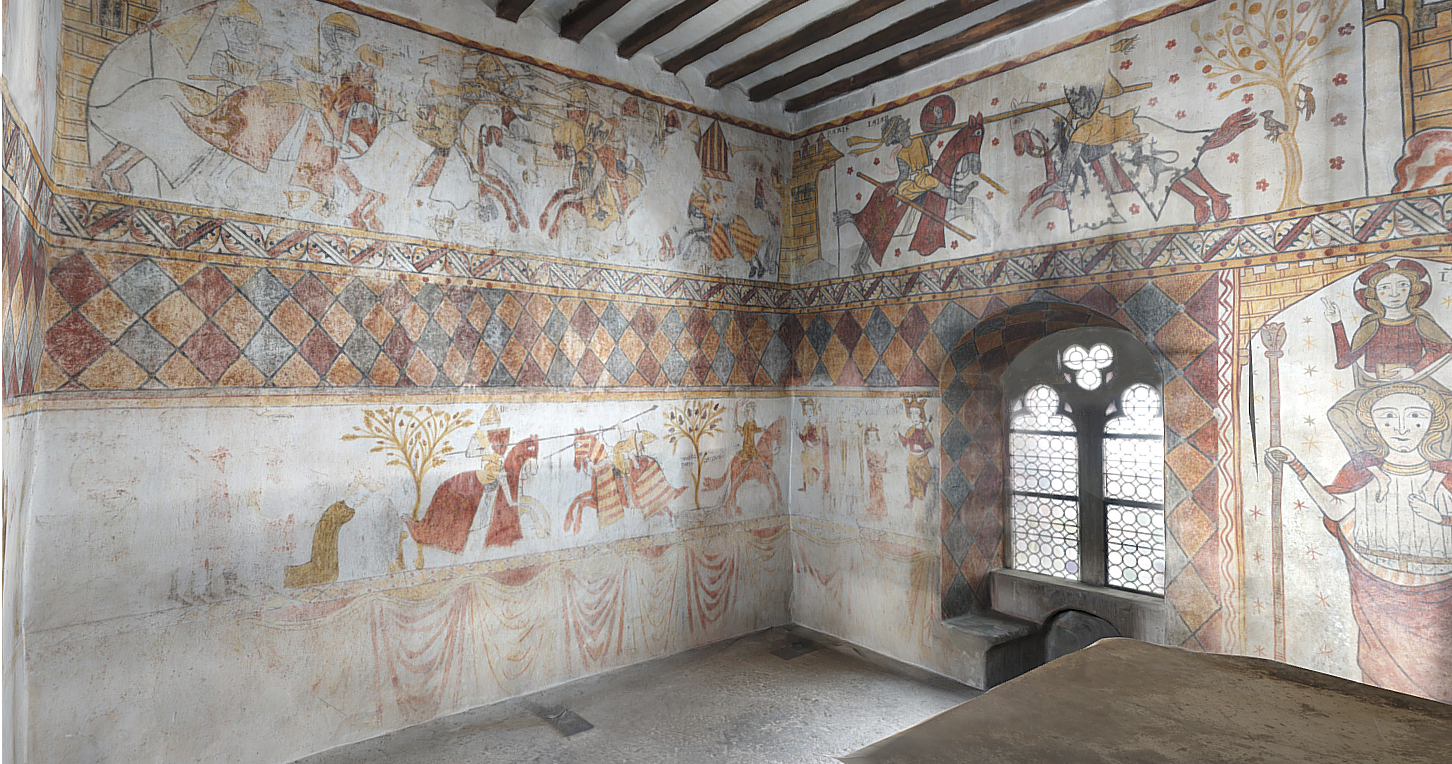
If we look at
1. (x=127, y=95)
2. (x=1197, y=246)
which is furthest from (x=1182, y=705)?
(x=127, y=95)

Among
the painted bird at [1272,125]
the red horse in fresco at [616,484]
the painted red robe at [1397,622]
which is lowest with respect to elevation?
the painted red robe at [1397,622]

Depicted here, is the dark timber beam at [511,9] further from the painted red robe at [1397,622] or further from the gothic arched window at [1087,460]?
the painted red robe at [1397,622]

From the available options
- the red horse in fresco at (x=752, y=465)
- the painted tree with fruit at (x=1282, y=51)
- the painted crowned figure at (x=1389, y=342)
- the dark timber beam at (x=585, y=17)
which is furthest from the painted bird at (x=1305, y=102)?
the red horse in fresco at (x=752, y=465)

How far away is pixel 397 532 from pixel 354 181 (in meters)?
1.77

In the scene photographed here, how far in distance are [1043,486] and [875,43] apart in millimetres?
2948

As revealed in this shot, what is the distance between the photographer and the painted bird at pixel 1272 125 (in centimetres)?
338

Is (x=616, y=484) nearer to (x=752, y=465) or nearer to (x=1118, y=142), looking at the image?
(x=752, y=465)

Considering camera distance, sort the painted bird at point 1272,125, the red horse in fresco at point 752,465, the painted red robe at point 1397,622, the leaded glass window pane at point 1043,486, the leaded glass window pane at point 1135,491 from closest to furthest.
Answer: the painted red robe at point 1397,622
the painted bird at point 1272,125
the leaded glass window pane at point 1135,491
the leaded glass window pane at point 1043,486
the red horse in fresco at point 752,465

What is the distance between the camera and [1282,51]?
338 centimetres

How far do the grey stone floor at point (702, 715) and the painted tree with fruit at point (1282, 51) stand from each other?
317 centimetres

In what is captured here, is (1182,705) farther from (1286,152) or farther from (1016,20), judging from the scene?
(1016,20)

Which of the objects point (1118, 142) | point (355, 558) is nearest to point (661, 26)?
point (1118, 142)

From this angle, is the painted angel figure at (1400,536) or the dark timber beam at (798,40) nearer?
the painted angel figure at (1400,536)

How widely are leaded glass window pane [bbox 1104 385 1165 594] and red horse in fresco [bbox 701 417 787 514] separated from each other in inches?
85.5
